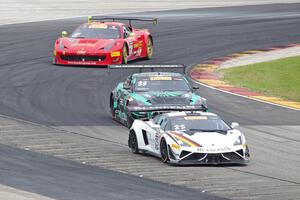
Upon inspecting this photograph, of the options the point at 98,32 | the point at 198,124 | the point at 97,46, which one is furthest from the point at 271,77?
the point at 198,124

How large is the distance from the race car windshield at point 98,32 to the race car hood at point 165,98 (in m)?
11.4

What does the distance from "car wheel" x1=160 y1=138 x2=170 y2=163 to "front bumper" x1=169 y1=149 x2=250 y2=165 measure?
235 millimetres

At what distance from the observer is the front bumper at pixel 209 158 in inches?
881

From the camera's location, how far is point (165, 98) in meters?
27.3

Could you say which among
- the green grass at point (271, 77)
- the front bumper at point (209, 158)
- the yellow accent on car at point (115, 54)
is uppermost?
the front bumper at point (209, 158)

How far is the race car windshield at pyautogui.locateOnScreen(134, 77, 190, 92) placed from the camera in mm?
28094

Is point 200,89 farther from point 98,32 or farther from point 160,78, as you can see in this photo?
point 98,32

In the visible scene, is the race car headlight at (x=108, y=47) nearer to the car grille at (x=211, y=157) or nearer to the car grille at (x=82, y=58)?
the car grille at (x=82, y=58)

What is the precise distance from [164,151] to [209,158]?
1.07 meters

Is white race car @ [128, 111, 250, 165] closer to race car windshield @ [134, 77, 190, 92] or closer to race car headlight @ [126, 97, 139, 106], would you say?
race car headlight @ [126, 97, 139, 106]

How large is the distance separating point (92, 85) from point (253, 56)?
33.7 feet

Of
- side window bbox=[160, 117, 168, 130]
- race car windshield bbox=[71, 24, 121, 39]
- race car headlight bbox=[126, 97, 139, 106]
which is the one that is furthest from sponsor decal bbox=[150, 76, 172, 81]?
race car windshield bbox=[71, 24, 121, 39]

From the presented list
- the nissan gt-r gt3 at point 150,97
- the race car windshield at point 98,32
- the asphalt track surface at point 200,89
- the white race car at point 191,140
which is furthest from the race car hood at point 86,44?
the white race car at point 191,140

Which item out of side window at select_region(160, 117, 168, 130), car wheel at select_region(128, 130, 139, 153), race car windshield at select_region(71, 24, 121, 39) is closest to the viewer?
side window at select_region(160, 117, 168, 130)
